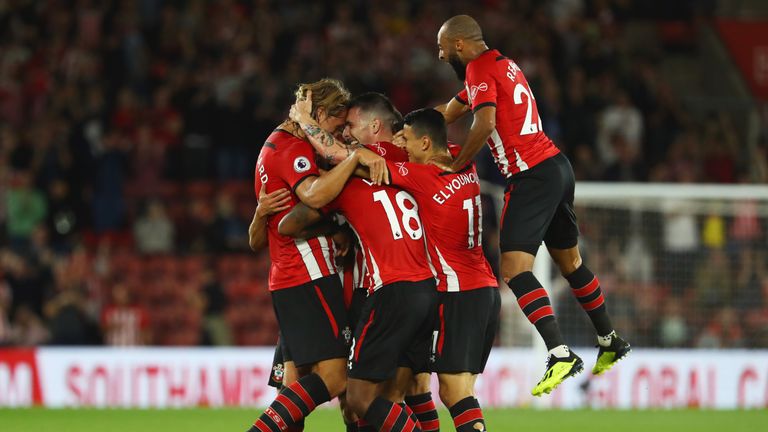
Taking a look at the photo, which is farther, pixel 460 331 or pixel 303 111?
pixel 303 111

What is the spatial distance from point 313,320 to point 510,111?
1778 mm

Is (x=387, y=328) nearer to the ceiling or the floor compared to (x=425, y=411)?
nearer to the ceiling

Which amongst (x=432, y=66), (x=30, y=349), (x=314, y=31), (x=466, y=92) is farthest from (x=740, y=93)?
(x=466, y=92)

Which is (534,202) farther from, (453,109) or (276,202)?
(276,202)

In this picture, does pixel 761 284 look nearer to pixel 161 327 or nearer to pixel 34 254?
pixel 161 327

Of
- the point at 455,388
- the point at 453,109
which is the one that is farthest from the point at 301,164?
the point at 455,388

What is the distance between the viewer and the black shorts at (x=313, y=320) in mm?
7305

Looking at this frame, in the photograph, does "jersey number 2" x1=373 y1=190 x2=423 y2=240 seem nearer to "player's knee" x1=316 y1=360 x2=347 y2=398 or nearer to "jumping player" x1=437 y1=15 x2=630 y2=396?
"jumping player" x1=437 y1=15 x2=630 y2=396

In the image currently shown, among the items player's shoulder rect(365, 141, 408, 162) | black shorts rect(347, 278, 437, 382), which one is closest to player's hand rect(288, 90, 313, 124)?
player's shoulder rect(365, 141, 408, 162)

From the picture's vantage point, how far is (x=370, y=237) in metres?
7.22

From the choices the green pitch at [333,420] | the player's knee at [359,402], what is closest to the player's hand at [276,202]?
the player's knee at [359,402]

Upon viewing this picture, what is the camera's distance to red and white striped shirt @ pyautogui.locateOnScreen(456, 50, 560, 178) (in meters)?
7.81

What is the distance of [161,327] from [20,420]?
4.33m

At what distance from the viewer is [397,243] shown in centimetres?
720
